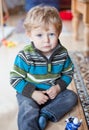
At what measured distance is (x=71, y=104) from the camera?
3.86ft

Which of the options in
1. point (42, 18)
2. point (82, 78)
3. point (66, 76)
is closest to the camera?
point (42, 18)

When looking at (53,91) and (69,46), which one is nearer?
(53,91)

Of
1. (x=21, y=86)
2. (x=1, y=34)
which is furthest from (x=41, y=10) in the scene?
(x=1, y=34)

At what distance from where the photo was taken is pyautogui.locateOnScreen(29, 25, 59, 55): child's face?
109cm

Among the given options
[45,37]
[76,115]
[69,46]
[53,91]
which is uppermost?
[45,37]

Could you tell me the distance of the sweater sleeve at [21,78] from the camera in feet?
→ 3.66

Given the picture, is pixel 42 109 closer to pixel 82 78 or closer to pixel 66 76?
pixel 66 76

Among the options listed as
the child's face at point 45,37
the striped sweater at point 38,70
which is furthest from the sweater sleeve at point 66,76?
the child's face at point 45,37

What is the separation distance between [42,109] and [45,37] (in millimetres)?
304

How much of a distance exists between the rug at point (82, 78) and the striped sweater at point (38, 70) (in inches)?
5.9

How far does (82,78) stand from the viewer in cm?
154

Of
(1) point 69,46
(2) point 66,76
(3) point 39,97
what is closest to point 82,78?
(2) point 66,76

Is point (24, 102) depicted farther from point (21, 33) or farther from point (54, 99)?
point (21, 33)

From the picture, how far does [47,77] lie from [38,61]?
0.08m
